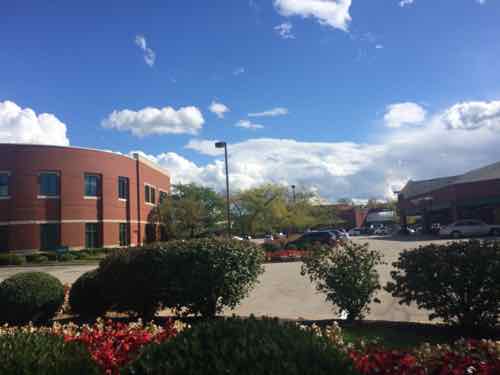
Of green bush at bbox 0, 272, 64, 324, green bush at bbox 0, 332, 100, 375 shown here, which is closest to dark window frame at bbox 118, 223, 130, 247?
green bush at bbox 0, 272, 64, 324

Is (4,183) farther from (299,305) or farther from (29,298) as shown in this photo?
(299,305)

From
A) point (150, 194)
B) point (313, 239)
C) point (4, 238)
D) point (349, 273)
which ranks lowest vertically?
point (313, 239)

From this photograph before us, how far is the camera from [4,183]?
3531cm

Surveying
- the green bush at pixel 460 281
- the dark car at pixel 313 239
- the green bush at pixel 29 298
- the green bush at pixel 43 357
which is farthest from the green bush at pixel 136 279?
the dark car at pixel 313 239

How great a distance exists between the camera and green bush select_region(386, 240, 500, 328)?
20.2ft

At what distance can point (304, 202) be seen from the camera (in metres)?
55.7

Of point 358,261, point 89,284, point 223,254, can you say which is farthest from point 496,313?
point 89,284

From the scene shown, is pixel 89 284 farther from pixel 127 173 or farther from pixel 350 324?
pixel 127 173

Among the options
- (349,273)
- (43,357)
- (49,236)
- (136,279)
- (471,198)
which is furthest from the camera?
(471,198)

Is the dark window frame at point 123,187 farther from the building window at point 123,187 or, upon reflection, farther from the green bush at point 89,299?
the green bush at point 89,299

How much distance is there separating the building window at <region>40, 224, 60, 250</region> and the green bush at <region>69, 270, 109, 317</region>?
29.7 meters

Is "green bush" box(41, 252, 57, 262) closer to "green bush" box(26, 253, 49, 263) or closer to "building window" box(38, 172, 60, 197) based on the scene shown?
"green bush" box(26, 253, 49, 263)

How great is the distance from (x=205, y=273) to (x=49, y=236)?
32772 millimetres

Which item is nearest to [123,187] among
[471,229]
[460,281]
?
[471,229]
